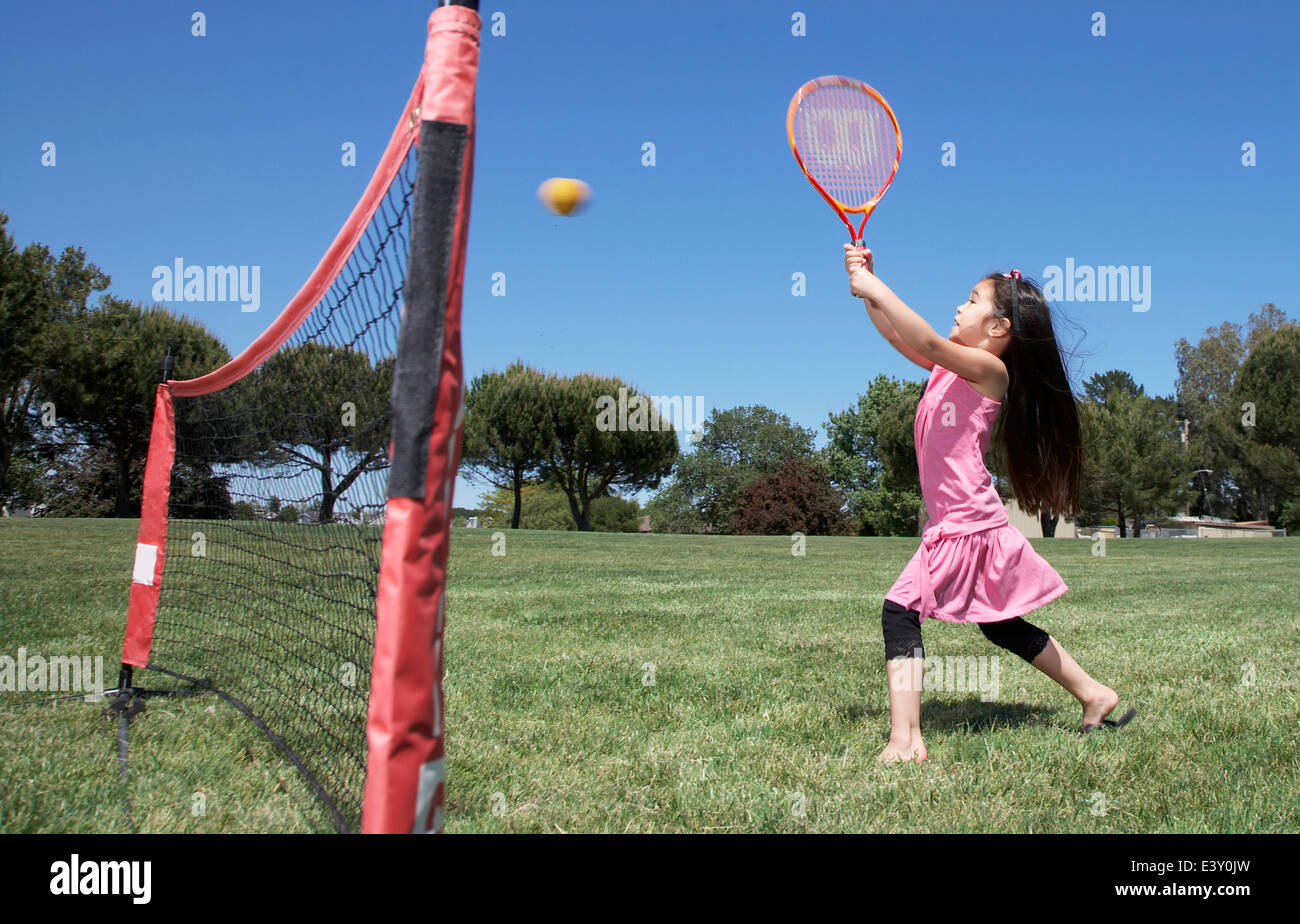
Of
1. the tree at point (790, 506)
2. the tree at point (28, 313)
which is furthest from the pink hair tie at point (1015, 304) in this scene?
the tree at point (790, 506)

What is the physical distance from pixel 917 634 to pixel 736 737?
92cm

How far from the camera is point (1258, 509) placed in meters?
53.3

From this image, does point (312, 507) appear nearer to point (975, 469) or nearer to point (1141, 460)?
point (975, 469)

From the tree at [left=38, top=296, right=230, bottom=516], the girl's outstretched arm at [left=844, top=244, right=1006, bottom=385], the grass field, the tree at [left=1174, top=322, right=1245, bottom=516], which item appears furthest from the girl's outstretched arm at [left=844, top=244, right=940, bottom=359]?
the tree at [left=1174, top=322, right=1245, bottom=516]

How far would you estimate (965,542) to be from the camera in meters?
3.85

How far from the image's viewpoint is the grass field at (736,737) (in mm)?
3031

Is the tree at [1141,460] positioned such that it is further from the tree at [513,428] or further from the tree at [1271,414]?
the tree at [513,428]

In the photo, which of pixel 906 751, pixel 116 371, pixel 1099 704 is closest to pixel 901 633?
pixel 906 751

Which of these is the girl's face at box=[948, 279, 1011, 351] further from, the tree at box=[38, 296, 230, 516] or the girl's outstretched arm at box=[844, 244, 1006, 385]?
the tree at box=[38, 296, 230, 516]

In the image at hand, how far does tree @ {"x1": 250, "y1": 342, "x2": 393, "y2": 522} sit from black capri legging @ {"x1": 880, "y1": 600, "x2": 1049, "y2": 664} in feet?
7.12

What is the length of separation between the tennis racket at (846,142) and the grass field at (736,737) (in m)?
2.32

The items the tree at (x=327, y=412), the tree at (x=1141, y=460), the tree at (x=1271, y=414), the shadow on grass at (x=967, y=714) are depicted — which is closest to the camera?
the tree at (x=327, y=412)
